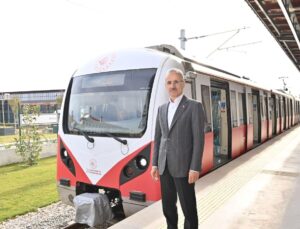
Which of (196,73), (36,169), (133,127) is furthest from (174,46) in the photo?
(36,169)

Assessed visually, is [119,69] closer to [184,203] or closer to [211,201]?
[211,201]

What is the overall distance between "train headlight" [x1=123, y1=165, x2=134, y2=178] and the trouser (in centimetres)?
165

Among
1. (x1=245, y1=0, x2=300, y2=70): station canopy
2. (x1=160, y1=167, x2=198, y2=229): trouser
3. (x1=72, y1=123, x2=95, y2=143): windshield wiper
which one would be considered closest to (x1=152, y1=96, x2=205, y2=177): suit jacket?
(x1=160, y1=167, x2=198, y2=229): trouser

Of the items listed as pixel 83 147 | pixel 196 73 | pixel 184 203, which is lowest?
pixel 184 203

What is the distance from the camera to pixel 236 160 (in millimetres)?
8859

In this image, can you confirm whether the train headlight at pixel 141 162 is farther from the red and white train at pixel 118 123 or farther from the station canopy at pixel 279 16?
the station canopy at pixel 279 16

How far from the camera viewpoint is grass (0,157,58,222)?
7.93m

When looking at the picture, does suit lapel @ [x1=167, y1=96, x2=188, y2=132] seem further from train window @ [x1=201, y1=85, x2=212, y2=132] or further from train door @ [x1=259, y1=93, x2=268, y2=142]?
train door @ [x1=259, y1=93, x2=268, y2=142]

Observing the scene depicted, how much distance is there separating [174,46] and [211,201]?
275 centimetres

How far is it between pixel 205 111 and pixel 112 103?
1965 mm

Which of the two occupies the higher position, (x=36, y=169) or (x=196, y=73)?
(x=196, y=73)

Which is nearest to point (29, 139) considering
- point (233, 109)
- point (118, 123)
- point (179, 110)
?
point (233, 109)

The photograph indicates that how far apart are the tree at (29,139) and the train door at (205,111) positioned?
9.00 m

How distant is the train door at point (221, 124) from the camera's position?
26.8ft
